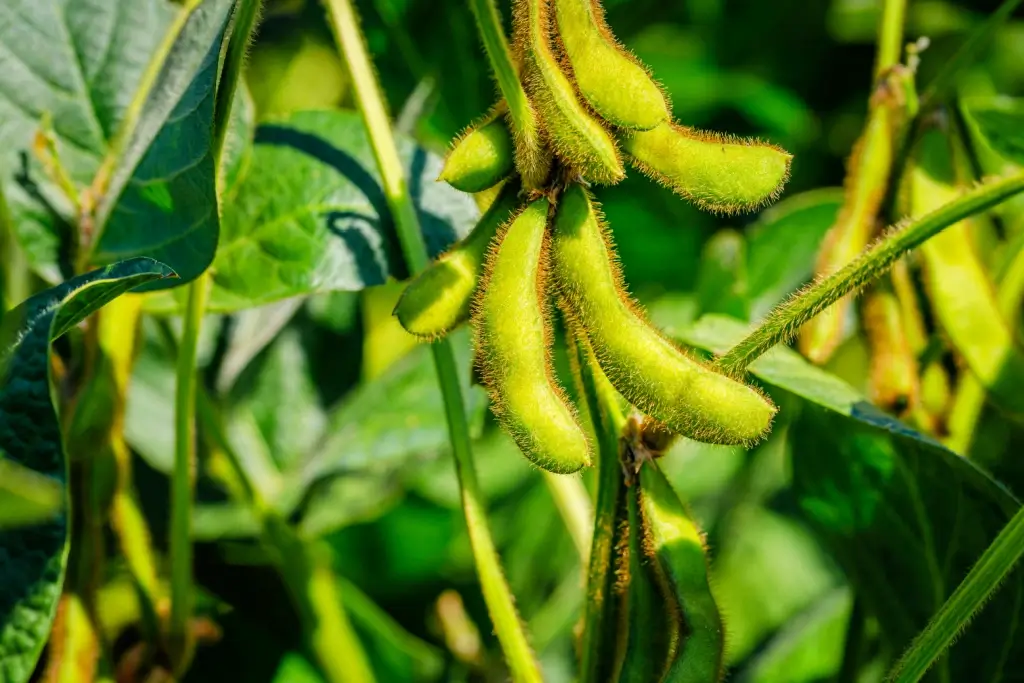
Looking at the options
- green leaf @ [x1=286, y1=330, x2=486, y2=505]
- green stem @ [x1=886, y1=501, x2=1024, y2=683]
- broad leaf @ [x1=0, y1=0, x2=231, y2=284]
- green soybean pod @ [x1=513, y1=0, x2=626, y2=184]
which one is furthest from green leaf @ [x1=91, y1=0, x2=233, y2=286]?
green stem @ [x1=886, y1=501, x2=1024, y2=683]

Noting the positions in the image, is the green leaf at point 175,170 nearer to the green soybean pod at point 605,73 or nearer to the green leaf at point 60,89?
the green leaf at point 60,89

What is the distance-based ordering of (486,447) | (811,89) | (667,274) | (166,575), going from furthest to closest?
(811,89) < (667,274) < (486,447) < (166,575)

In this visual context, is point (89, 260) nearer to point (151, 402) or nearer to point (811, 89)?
point (151, 402)

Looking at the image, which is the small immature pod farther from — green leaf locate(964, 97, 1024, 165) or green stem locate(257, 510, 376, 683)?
green stem locate(257, 510, 376, 683)

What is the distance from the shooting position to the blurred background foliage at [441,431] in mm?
1323

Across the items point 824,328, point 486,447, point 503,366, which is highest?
point 503,366

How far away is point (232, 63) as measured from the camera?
2.64ft

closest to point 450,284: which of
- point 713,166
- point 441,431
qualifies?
point 713,166

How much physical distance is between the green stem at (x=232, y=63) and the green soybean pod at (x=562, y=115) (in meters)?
0.20

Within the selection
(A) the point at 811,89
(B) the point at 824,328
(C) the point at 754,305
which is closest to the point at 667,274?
(C) the point at 754,305

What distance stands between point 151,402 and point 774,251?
0.86 metres

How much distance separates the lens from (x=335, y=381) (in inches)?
62.7

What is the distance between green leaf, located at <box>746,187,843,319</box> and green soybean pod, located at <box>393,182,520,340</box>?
2.71 ft

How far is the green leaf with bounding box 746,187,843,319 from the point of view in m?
1.53
